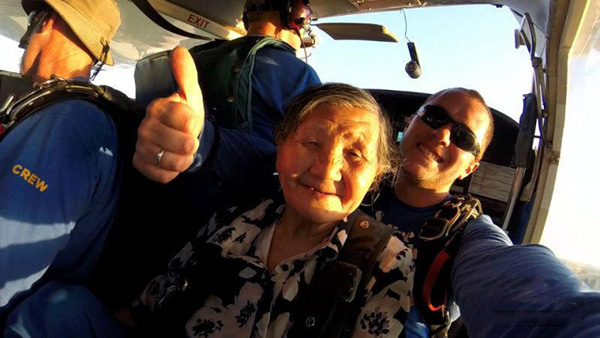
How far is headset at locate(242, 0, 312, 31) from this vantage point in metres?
2.05

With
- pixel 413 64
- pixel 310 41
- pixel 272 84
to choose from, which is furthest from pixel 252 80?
pixel 413 64

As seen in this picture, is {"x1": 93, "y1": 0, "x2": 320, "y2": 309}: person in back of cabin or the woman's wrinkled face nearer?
{"x1": 93, "y1": 0, "x2": 320, "y2": 309}: person in back of cabin

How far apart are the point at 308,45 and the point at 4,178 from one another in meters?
2.20

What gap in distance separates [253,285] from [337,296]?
227 mm

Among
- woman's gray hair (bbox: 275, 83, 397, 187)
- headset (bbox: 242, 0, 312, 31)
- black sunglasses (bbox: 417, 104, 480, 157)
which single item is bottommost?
black sunglasses (bbox: 417, 104, 480, 157)

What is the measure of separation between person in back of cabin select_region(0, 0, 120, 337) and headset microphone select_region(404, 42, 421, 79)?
2.49 metres

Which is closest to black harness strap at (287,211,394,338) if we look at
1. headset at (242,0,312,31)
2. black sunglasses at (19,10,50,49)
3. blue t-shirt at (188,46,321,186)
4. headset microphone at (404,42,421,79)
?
blue t-shirt at (188,46,321,186)

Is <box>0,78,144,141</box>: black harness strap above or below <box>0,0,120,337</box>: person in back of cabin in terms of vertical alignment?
above

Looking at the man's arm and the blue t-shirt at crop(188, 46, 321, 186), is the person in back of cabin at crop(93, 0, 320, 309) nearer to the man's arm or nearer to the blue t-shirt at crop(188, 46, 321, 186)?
the blue t-shirt at crop(188, 46, 321, 186)

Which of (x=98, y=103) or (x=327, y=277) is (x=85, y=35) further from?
(x=327, y=277)

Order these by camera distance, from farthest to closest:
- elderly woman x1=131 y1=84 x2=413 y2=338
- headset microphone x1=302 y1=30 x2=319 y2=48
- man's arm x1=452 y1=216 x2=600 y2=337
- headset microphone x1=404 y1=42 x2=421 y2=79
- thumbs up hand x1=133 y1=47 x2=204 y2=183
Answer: headset microphone x1=404 y1=42 x2=421 y2=79 → headset microphone x1=302 y1=30 x2=319 y2=48 → elderly woman x1=131 y1=84 x2=413 y2=338 → thumbs up hand x1=133 y1=47 x2=204 y2=183 → man's arm x1=452 y1=216 x2=600 y2=337

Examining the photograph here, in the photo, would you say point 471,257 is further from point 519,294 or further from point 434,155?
point 434,155

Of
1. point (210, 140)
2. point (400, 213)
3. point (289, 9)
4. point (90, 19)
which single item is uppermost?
point (289, 9)

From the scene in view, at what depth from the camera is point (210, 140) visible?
1.14 meters
